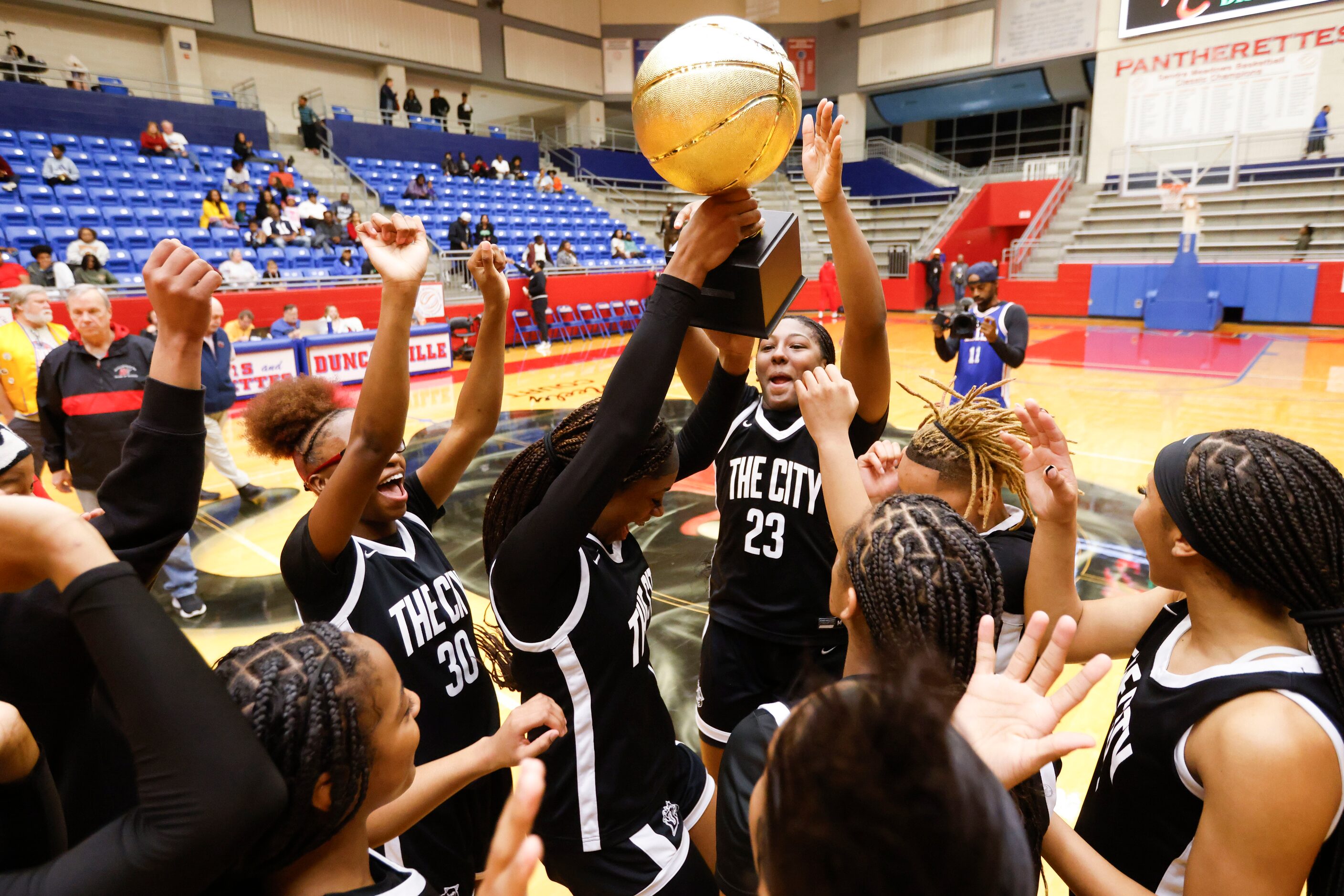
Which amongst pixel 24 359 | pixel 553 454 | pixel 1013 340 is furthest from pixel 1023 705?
pixel 24 359

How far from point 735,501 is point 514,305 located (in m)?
13.4

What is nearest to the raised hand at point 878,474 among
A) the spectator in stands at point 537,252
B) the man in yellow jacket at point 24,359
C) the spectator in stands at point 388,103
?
the man in yellow jacket at point 24,359

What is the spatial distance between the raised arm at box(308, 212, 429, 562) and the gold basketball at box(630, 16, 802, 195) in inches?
21.7

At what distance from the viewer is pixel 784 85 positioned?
1.51 meters

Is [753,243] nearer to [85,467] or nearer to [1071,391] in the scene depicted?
[85,467]

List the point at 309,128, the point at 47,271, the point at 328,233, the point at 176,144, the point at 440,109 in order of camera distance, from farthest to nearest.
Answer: the point at 440,109, the point at 309,128, the point at 176,144, the point at 328,233, the point at 47,271

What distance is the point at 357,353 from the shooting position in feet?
37.4

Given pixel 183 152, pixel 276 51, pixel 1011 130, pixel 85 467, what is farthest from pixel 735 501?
pixel 1011 130

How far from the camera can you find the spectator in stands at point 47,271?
10.4 m

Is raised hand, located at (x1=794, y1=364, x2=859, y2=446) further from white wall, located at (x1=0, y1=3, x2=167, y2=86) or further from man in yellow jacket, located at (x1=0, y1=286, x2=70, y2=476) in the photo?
white wall, located at (x1=0, y1=3, x2=167, y2=86)

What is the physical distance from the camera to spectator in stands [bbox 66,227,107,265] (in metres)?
11.2

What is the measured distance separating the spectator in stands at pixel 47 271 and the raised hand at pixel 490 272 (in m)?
11.1

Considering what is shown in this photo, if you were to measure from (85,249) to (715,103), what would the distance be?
515 inches

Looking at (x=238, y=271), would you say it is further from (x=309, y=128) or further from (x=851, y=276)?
(x=851, y=276)
